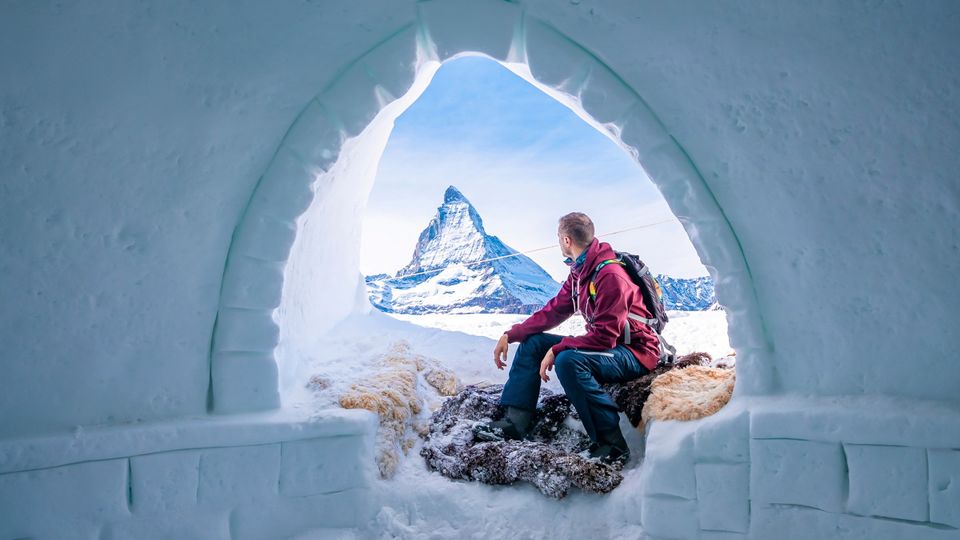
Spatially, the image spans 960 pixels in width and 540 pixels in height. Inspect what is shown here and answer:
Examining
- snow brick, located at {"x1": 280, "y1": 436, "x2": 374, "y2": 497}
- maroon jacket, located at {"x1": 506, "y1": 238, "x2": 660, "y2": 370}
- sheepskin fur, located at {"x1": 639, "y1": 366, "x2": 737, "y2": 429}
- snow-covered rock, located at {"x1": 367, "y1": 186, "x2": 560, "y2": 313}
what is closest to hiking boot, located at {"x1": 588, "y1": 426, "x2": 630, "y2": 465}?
sheepskin fur, located at {"x1": 639, "y1": 366, "x2": 737, "y2": 429}

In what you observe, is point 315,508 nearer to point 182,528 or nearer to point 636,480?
point 182,528

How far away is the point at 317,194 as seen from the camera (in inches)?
102

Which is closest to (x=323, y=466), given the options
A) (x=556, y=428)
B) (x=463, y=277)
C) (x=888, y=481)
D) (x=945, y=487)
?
(x=556, y=428)

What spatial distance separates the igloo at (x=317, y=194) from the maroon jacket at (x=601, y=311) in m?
0.46

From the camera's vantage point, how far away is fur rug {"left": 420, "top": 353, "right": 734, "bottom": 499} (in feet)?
7.54

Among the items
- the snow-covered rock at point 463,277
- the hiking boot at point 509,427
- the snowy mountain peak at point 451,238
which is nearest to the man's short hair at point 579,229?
the hiking boot at point 509,427

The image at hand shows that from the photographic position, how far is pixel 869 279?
192 cm

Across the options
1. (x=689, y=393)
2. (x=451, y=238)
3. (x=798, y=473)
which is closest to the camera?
(x=798, y=473)

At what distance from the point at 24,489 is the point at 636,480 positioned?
218 centimetres

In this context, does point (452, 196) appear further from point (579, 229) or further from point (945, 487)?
point (945, 487)

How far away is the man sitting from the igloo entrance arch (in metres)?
0.50

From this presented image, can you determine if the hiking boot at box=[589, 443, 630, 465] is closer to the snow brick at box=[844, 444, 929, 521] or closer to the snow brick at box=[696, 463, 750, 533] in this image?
the snow brick at box=[696, 463, 750, 533]

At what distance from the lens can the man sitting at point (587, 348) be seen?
2.48 meters

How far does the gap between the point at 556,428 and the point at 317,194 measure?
4.89 feet
